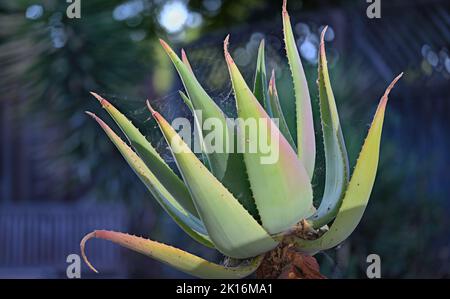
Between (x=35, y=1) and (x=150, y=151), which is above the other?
(x=35, y=1)

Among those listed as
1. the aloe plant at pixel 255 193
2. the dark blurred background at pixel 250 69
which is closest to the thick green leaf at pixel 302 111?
the aloe plant at pixel 255 193

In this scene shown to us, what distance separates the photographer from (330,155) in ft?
1.34

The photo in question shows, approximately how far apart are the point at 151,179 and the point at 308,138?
100 millimetres

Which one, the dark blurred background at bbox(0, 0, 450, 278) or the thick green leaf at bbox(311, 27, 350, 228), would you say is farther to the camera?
the dark blurred background at bbox(0, 0, 450, 278)

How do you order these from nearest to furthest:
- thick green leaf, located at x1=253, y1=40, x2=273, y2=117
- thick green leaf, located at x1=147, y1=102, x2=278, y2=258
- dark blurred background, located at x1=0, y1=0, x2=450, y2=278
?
thick green leaf, located at x1=147, y1=102, x2=278, y2=258, thick green leaf, located at x1=253, y1=40, x2=273, y2=117, dark blurred background, located at x1=0, y1=0, x2=450, y2=278

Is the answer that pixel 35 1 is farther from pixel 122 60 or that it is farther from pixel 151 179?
pixel 151 179

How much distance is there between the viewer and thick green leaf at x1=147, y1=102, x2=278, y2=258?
34cm

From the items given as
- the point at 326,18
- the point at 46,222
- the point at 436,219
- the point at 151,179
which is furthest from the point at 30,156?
the point at 151,179

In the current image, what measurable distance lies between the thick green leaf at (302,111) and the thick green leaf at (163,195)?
75mm

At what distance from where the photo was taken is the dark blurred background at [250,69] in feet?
4.59

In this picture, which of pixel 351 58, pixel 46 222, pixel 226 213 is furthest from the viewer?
pixel 46 222

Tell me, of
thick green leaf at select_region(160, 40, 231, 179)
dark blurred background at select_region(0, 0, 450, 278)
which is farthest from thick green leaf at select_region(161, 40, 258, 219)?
dark blurred background at select_region(0, 0, 450, 278)

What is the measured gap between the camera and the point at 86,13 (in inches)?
63.5

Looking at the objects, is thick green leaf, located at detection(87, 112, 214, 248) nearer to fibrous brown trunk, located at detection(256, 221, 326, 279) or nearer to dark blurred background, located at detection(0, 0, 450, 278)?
fibrous brown trunk, located at detection(256, 221, 326, 279)
